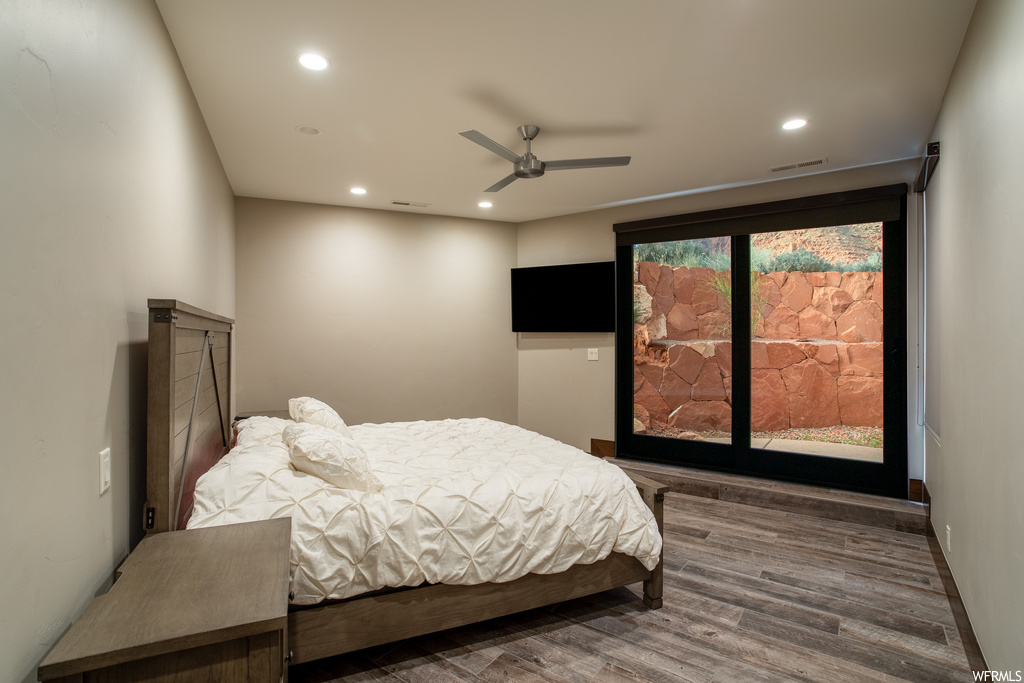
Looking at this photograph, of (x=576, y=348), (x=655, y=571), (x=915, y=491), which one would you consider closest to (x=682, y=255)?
(x=576, y=348)

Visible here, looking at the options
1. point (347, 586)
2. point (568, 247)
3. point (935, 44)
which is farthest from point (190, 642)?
point (568, 247)

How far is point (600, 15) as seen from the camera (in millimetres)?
2020

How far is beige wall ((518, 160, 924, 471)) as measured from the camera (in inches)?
186

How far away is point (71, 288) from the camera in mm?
1189

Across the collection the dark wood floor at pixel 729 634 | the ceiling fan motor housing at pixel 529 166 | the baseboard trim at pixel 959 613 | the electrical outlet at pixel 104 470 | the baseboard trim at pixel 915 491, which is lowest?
the dark wood floor at pixel 729 634

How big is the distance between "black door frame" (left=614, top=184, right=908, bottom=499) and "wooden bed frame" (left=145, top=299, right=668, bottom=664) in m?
2.28

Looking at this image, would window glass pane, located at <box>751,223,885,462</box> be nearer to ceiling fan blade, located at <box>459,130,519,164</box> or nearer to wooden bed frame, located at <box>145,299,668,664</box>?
wooden bed frame, located at <box>145,299,668,664</box>

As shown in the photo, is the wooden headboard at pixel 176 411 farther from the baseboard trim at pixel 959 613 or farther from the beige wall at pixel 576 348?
the beige wall at pixel 576 348

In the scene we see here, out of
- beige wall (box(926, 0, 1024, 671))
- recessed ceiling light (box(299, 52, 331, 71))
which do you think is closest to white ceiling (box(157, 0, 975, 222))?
recessed ceiling light (box(299, 52, 331, 71))

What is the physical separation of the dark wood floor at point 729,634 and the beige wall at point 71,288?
1177 millimetres

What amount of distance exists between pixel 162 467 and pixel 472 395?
13.0 ft

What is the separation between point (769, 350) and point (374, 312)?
3.67 metres

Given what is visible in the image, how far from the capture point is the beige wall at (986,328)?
1550 millimetres

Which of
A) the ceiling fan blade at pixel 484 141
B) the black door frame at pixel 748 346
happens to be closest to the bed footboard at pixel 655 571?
the ceiling fan blade at pixel 484 141
